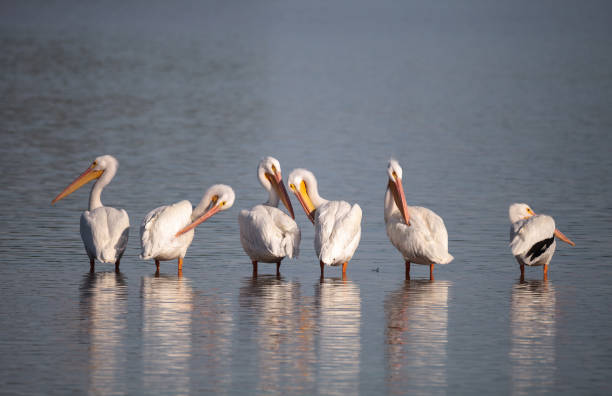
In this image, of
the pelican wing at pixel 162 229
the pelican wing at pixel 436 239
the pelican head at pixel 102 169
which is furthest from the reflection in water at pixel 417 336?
the pelican head at pixel 102 169

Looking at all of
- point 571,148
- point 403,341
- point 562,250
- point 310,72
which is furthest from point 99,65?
point 403,341

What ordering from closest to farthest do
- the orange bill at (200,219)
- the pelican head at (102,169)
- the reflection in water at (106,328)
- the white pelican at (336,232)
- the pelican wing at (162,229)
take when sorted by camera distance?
the reflection in water at (106,328) < the white pelican at (336,232) < the pelican wing at (162,229) < the orange bill at (200,219) < the pelican head at (102,169)

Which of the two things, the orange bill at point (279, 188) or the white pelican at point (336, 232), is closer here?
the white pelican at point (336, 232)

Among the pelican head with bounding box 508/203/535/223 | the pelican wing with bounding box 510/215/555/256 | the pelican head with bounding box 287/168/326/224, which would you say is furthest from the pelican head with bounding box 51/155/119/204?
the pelican wing with bounding box 510/215/555/256

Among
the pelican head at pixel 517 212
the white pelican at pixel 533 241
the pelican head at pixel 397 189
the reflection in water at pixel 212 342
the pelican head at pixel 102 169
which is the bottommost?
the reflection in water at pixel 212 342

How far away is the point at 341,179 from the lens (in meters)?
15.5

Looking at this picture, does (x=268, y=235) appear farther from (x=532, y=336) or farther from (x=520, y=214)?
(x=532, y=336)

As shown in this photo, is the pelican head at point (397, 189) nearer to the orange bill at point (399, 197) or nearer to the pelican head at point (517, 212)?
the orange bill at point (399, 197)

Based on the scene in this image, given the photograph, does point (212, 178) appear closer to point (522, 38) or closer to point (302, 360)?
point (302, 360)

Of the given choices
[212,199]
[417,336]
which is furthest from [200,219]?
[417,336]

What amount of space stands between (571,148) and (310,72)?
2439 cm

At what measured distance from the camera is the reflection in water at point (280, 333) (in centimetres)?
651

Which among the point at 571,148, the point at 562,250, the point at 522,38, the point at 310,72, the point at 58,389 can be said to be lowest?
the point at 58,389

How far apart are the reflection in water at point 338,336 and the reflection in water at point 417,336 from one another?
0.21 metres
